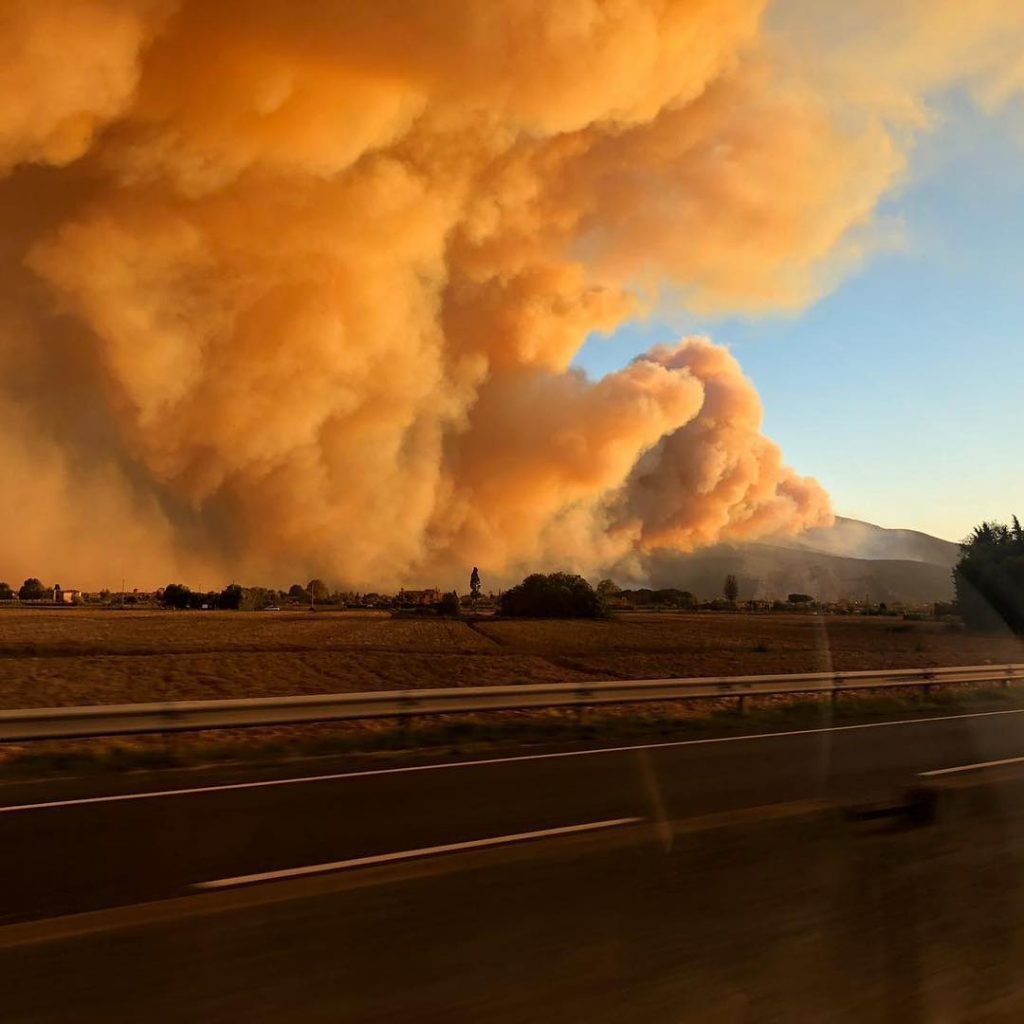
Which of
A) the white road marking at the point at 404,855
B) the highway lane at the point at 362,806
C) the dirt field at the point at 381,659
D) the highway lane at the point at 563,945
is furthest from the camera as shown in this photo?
the dirt field at the point at 381,659

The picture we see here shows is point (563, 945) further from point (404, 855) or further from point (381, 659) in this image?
point (381, 659)

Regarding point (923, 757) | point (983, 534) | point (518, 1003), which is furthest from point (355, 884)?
point (983, 534)

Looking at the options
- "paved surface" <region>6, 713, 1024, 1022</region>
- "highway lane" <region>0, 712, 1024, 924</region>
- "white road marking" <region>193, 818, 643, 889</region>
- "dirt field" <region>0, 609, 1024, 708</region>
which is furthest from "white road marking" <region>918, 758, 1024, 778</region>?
"dirt field" <region>0, 609, 1024, 708</region>

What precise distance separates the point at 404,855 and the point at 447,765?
3.94 metres

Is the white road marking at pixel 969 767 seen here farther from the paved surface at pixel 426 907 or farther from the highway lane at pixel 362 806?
the paved surface at pixel 426 907

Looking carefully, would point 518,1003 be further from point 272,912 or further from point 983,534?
point 983,534

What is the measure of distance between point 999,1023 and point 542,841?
3228 mm

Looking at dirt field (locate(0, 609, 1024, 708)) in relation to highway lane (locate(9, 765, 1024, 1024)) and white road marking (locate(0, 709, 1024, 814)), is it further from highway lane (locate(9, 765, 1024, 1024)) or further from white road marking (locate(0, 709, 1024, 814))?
highway lane (locate(9, 765, 1024, 1024))

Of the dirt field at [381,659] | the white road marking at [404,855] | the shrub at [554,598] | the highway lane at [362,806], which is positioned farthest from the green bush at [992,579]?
the white road marking at [404,855]

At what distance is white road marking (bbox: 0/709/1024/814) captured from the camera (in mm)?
7875

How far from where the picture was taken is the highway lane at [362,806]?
570 centimetres

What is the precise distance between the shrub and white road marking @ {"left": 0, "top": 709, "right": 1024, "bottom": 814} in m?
67.5

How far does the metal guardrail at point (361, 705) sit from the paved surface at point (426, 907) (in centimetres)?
109

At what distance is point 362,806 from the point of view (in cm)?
770
